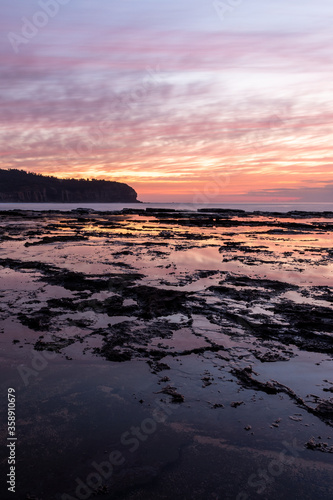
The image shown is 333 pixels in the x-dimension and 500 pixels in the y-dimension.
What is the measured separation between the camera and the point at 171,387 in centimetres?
475

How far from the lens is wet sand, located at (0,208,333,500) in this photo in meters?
3.27

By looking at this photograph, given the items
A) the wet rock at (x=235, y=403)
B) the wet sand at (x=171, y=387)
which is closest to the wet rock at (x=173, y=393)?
the wet sand at (x=171, y=387)

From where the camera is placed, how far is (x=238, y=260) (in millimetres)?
15305

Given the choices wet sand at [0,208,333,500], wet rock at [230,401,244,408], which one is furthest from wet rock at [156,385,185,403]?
wet rock at [230,401,244,408]

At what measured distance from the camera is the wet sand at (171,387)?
327 centimetres

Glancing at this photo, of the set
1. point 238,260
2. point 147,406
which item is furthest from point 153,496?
point 238,260

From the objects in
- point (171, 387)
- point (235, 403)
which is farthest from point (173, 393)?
point (235, 403)

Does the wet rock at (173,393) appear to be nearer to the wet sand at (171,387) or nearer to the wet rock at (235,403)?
the wet sand at (171,387)

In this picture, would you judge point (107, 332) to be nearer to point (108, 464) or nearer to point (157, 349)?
point (157, 349)

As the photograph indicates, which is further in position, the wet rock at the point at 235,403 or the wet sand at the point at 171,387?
the wet rock at the point at 235,403

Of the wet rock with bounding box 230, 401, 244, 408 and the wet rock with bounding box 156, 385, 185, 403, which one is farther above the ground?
the wet rock with bounding box 156, 385, 185, 403

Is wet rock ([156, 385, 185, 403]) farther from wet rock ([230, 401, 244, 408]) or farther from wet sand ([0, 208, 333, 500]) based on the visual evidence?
wet rock ([230, 401, 244, 408])

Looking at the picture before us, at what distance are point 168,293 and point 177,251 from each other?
28.7 ft

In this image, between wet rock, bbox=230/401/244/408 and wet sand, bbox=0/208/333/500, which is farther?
wet rock, bbox=230/401/244/408
